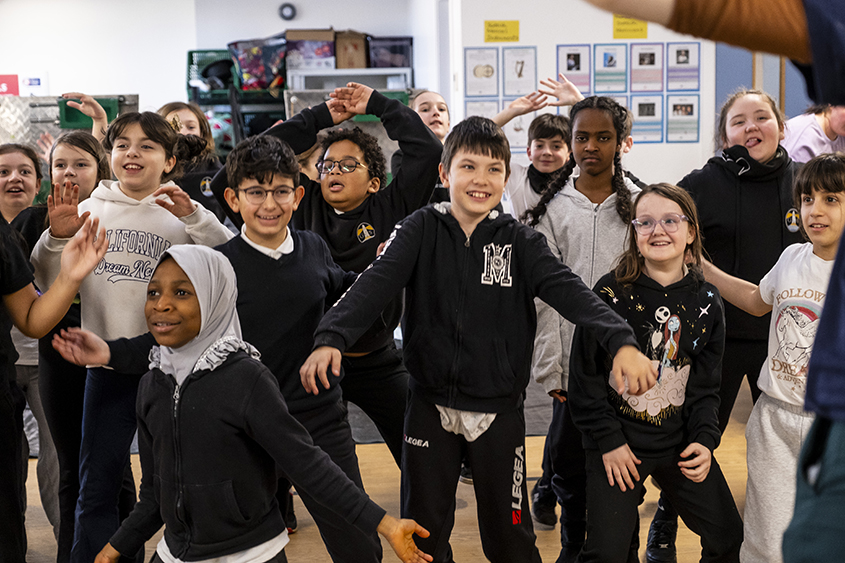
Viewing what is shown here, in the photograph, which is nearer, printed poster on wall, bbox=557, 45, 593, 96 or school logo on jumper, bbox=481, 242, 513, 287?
school logo on jumper, bbox=481, 242, 513, 287

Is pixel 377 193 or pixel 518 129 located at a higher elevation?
pixel 518 129

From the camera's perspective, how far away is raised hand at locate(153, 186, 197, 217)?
6.90 feet

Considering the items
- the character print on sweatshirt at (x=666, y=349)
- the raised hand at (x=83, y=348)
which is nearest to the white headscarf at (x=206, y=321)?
the raised hand at (x=83, y=348)

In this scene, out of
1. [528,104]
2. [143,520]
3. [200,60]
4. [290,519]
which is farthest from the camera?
[200,60]

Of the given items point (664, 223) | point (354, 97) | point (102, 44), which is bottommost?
point (664, 223)

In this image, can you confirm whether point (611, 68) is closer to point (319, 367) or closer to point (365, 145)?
point (365, 145)

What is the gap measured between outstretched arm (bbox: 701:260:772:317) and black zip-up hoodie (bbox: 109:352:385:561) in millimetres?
1308

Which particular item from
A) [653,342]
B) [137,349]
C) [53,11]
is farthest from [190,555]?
[53,11]

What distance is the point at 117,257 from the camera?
211 cm

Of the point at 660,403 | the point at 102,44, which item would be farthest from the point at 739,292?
the point at 102,44

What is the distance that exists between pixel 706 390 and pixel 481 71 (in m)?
3.33

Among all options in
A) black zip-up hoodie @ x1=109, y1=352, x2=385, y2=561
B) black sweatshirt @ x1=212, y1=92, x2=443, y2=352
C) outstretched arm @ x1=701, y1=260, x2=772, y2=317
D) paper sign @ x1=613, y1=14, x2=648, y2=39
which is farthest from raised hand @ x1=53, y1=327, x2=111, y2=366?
paper sign @ x1=613, y1=14, x2=648, y2=39

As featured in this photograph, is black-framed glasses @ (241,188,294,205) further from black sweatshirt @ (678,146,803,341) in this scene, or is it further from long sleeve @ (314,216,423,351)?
black sweatshirt @ (678,146,803,341)

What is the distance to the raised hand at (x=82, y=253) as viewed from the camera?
1.86 meters
